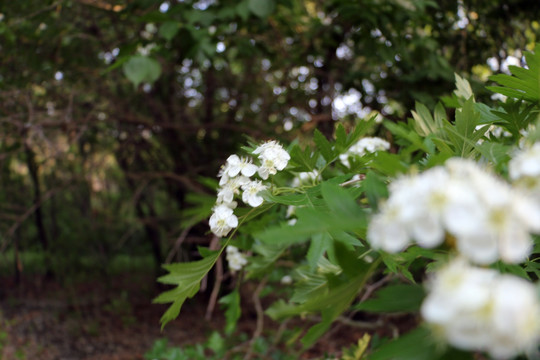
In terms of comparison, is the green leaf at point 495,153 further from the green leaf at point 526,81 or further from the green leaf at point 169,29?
the green leaf at point 169,29

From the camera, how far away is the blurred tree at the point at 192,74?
2324 millimetres

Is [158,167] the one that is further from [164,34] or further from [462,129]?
[462,129]

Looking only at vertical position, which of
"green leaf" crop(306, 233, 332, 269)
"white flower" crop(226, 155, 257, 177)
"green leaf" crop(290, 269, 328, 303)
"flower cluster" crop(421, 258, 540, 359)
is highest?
"flower cluster" crop(421, 258, 540, 359)

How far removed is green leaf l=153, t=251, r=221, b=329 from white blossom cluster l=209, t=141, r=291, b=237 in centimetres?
7

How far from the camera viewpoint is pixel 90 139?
389 cm

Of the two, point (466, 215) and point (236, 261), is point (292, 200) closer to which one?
point (466, 215)

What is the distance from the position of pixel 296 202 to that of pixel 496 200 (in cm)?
48

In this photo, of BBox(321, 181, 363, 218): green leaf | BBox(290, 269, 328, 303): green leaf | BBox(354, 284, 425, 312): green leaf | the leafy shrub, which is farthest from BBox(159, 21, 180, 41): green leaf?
BBox(354, 284, 425, 312): green leaf

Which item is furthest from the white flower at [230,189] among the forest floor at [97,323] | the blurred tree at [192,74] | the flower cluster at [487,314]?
the forest floor at [97,323]

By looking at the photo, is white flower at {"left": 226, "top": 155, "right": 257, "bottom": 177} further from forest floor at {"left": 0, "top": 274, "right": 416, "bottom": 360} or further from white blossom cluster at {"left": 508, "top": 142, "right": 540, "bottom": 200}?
forest floor at {"left": 0, "top": 274, "right": 416, "bottom": 360}

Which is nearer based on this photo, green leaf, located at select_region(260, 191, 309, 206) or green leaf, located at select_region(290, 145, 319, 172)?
green leaf, located at select_region(260, 191, 309, 206)

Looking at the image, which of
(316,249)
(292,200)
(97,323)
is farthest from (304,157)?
(97,323)

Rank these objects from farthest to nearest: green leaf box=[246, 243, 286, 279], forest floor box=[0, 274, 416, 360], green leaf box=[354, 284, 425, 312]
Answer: forest floor box=[0, 274, 416, 360]
green leaf box=[246, 243, 286, 279]
green leaf box=[354, 284, 425, 312]

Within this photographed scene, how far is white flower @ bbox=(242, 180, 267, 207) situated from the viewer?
2.99 ft
